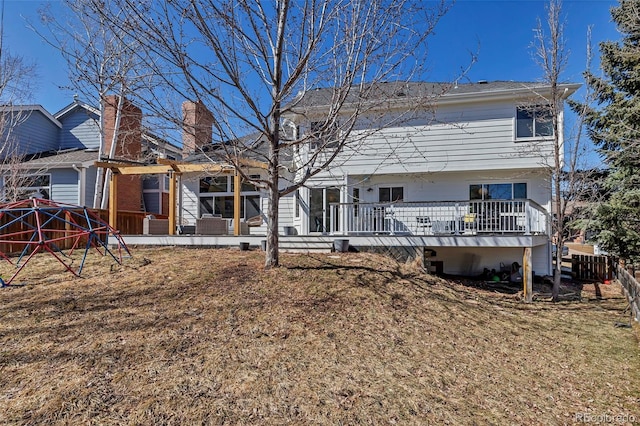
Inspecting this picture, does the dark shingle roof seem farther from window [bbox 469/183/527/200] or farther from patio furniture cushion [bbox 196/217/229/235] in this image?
patio furniture cushion [bbox 196/217/229/235]

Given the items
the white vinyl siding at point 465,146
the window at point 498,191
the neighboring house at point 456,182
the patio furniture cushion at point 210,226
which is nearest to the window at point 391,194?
the neighboring house at point 456,182

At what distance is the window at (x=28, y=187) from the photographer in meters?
14.9

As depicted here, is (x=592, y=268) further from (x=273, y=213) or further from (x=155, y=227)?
(x=155, y=227)

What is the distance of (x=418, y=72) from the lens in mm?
7219

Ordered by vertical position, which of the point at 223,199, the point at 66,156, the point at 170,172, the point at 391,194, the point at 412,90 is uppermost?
the point at 412,90

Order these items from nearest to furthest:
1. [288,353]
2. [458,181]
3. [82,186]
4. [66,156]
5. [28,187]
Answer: [288,353] < [458,181] < [82,186] < [28,187] < [66,156]

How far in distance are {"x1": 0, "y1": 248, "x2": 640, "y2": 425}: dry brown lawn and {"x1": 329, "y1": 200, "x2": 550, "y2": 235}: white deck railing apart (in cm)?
327

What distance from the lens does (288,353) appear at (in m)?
4.61

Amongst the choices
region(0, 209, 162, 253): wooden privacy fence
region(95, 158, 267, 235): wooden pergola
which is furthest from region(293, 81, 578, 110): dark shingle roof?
region(0, 209, 162, 253): wooden privacy fence

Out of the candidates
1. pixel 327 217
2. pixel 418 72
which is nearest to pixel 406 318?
pixel 418 72

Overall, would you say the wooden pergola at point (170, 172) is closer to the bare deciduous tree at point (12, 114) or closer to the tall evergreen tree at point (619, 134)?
the bare deciduous tree at point (12, 114)

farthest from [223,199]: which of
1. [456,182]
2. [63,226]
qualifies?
[456,182]

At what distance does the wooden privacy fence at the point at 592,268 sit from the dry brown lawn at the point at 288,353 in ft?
24.1

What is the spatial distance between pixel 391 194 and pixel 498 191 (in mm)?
3787
